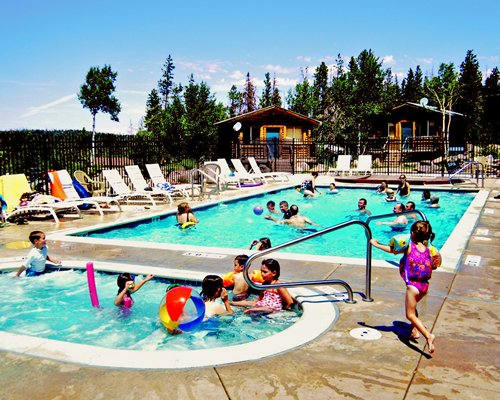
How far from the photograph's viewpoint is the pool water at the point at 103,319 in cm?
501

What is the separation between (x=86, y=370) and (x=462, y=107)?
50.7 metres

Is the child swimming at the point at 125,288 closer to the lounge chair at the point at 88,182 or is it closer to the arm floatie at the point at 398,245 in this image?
the arm floatie at the point at 398,245

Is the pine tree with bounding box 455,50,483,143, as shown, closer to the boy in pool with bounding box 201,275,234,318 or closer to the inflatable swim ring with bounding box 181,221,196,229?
the inflatable swim ring with bounding box 181,221,196,229

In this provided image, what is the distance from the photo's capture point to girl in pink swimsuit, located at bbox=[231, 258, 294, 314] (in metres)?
5.26

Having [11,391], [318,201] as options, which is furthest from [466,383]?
[318,201]

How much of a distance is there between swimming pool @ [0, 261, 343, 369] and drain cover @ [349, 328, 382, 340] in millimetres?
259

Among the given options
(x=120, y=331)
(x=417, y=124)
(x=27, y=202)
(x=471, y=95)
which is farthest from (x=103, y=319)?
(x=471, y=95)

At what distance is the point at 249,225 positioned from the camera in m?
12.7

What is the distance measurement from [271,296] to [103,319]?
6.56ft

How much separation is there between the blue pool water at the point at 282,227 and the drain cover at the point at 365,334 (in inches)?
202

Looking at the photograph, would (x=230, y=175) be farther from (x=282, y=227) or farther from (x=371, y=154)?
(x=371, y=154)

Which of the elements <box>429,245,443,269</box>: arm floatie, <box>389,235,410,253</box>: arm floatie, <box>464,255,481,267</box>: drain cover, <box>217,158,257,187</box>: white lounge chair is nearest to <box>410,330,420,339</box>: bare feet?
<box>429,245,443,269</box>: arm floatie

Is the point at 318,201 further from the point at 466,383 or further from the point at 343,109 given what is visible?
the point at 343,109

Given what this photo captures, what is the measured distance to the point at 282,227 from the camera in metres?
12.1
